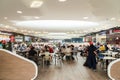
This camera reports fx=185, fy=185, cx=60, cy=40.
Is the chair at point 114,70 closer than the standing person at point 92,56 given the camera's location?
Yes

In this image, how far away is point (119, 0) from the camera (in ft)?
21.6

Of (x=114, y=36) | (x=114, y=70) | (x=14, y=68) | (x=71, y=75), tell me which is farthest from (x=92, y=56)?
(x=114, y=36)

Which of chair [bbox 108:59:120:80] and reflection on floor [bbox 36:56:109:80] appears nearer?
chair [bbox 108:59:120:80]

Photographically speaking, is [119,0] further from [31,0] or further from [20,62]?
[20,62]

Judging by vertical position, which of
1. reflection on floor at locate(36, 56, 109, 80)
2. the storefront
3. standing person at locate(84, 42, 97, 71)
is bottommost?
reflection on floor at locate(36, 56, 109, 80)

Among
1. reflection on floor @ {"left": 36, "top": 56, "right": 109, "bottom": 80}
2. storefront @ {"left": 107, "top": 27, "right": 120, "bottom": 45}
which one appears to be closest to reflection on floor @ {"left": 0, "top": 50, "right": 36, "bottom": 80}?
reflection on floor @ {"left": 36, "top": 56, "right": 109, "bottom": 80}

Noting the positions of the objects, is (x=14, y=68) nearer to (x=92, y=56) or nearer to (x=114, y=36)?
(x=92, y=56)

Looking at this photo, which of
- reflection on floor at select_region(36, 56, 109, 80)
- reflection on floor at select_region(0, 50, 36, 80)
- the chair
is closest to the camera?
reflection on floor at select_region(0, 50, 36, 80)

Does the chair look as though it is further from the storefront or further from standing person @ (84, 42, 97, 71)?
the storefront

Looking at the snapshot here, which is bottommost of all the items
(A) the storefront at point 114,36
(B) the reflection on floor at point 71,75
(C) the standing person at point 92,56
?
(B) the reflection on floor at point 71,75

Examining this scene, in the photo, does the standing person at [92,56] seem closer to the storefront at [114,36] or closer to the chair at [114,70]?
the chair at [114,70]

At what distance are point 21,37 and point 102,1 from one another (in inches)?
1008

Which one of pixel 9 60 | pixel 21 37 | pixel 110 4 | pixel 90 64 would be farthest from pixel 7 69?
pixel 21 37

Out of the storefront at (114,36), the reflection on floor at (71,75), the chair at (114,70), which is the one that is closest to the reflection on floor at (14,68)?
the chair at (114,70)
